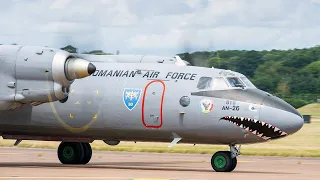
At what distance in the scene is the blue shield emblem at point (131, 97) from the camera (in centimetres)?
2961

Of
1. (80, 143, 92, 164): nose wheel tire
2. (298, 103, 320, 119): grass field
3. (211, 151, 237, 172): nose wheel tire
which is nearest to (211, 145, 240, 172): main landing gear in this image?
(211, 151, 237, 172): nose wheel tire

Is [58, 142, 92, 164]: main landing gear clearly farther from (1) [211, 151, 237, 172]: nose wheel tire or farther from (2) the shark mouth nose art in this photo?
(2) the shark mouth nose art

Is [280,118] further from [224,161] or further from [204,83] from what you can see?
[204,83]

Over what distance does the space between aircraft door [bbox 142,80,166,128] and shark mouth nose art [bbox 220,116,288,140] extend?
8.31 ft

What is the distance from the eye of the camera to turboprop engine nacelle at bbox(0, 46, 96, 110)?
92.7 ft

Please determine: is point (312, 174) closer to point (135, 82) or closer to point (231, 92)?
point (231, 92)

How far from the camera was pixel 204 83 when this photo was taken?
1146 inches

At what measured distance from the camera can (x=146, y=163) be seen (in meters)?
34.7

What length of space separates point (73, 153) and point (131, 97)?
16.3 feet

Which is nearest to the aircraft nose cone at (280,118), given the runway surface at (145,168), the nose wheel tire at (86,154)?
the runway surface at (145,168)

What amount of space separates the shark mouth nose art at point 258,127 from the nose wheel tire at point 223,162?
49.6 inches

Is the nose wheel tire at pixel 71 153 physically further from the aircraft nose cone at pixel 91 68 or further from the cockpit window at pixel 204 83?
the cockpit window at pixel 204 83

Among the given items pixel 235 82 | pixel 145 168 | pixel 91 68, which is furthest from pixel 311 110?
pixel 91 68

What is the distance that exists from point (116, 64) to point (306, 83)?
7770 cm
